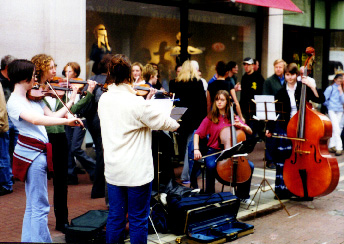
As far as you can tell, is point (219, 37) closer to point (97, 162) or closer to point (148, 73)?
point (148, 73)

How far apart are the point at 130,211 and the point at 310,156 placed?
286 centimetres

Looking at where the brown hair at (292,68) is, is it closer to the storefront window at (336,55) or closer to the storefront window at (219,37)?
the storefront window at (219,37)

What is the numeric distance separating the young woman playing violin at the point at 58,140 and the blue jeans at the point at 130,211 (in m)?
1.19

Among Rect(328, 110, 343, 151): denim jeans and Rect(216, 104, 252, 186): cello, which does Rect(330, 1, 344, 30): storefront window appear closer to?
Rect(328, 110, 343, 151): denim jeans

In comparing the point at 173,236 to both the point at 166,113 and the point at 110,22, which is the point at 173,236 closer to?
the point at 166,113

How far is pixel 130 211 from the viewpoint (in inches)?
161

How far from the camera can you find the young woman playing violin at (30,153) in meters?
4.19

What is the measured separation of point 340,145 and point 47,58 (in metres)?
7.54

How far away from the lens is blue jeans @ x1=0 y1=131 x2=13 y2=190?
6879mm

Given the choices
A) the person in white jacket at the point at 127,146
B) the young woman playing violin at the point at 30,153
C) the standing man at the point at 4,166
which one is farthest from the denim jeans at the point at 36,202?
the standing man at the point at 4,166

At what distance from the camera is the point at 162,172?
6.08m

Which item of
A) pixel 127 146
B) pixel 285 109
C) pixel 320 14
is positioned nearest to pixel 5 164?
pixel 127 146

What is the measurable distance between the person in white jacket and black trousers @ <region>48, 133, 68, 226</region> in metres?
1.21

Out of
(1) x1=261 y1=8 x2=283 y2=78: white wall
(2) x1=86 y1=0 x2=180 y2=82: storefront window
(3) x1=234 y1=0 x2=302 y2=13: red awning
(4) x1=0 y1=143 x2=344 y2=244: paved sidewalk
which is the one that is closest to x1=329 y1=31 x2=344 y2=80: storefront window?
(1) x1=261 y1=8 x2=283 y2=78: white wall
